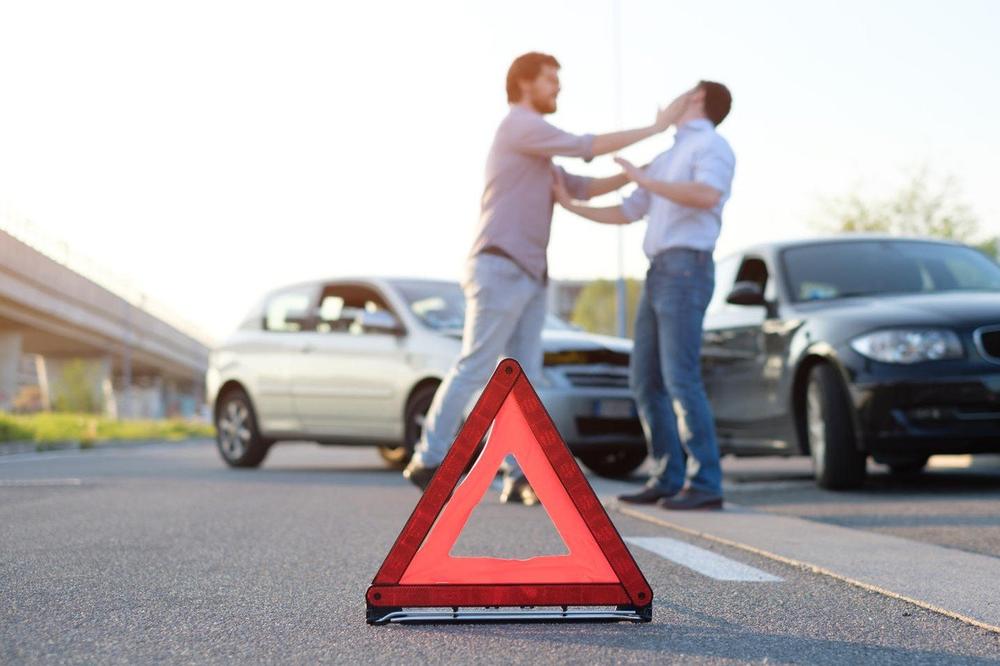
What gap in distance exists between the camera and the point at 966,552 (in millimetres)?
5203

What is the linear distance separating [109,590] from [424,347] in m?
6.50

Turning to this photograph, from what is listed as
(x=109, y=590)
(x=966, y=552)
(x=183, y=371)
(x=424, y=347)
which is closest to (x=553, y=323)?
(x=424, y=347)

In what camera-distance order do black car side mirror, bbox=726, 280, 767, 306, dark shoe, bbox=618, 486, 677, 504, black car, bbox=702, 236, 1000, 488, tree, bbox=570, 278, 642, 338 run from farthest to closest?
tree, bbox=570, 278, 642, 338 < black car side mirror, bbox=726, 280, 767, 306 < black car, bbox=702, 236, 1000, 488 < dark shoe, bbox=618, 486, 677, 504

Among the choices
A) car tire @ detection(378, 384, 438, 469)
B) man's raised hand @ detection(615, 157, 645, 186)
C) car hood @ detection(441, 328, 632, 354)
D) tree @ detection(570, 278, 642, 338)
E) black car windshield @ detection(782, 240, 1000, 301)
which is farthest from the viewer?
tree @ detection(570, 278, 642, 338)

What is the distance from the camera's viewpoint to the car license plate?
31.6ft

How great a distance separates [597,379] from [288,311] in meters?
3.47

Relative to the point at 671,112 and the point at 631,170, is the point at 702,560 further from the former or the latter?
the point at 671,112

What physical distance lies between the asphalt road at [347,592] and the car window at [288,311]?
4066 mm

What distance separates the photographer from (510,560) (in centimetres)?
357

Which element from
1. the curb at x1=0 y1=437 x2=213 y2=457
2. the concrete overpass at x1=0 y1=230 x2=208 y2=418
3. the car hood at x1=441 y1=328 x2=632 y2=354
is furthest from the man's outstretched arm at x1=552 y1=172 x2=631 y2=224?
the concrete overpass at x1=0 y1=230 x2=208 y2=418

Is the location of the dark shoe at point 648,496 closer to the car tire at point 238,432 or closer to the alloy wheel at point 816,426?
the alloy wheel at point 816,426

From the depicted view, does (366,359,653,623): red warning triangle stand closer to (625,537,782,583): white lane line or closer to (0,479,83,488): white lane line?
(625,537,782,583): white lane line

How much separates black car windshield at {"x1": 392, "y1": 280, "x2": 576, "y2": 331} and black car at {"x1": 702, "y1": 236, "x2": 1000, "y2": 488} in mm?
2071

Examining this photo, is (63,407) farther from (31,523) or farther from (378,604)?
(378,604)
